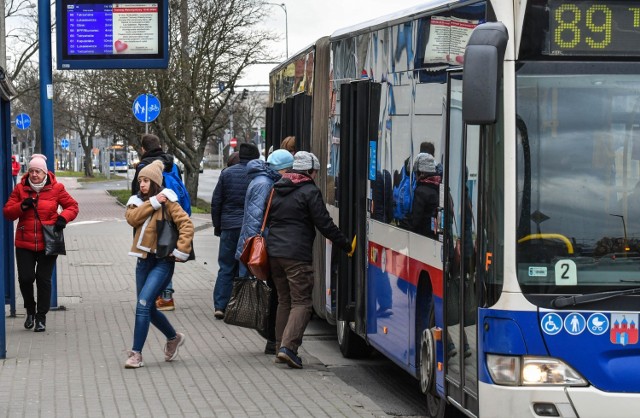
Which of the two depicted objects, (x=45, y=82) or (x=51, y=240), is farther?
(x=45, y=82)

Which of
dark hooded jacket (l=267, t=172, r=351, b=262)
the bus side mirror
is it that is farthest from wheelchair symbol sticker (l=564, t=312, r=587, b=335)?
dark hooded jacket (l=267, t=172, r=351, b=262)

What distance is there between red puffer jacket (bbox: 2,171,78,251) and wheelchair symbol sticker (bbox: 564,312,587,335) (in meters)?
6.83

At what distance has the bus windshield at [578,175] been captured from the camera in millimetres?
6051

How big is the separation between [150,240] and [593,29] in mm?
4596

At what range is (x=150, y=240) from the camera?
9.71 metres

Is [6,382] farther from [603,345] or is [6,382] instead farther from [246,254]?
[603,345]

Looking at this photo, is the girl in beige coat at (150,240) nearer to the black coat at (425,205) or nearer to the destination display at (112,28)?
the black coat at (425,205)


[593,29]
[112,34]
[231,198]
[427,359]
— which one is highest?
[112,34]

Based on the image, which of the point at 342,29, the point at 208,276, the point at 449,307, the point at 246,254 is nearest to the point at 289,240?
the point at 246,254

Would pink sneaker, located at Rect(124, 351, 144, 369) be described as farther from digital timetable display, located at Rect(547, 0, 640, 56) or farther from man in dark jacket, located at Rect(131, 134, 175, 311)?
digital timetable display, located at Rect(547, 0, 640, 56)

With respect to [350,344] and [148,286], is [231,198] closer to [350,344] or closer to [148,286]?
[350,344]

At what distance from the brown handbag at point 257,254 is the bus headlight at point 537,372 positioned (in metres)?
4.09

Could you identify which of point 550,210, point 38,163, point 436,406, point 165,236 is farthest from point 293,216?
point 550,210

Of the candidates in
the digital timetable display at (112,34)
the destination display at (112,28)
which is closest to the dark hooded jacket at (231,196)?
the digital timetable display at (112,34)
